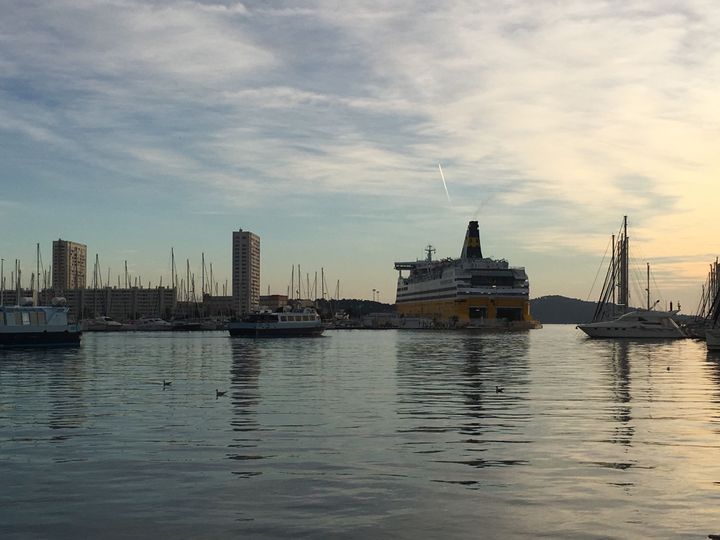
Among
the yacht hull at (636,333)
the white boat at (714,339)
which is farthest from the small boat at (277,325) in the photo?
the white boat at (714,339)

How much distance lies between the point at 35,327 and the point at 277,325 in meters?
43.8

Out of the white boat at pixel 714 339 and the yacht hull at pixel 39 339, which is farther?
the yacht hull at pixel 39 339

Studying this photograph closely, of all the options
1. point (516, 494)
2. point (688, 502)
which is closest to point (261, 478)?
point (516, 494)

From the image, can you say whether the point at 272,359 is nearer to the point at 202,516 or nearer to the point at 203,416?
the point at 203,416

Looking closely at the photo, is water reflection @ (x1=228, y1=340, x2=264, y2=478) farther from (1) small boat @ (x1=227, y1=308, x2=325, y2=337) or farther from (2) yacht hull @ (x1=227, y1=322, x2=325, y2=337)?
(1) small boat @ (x1=227, y1=308, x2=325, y2=337)

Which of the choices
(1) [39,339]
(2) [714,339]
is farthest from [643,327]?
(1) [39,339]

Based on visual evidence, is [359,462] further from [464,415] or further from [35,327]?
[35,327]

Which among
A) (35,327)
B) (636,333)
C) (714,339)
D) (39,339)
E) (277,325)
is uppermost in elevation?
(35,327)

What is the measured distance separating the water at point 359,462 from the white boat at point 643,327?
3137 inches

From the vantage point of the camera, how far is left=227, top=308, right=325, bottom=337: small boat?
122 m

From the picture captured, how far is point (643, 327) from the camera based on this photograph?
115438mm

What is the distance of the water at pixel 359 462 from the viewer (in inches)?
538

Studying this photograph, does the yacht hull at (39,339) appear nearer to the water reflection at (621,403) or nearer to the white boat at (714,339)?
A: the water reflection at (621,403)

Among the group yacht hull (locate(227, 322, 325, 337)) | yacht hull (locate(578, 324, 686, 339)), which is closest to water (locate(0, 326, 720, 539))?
yacht hull (locate(578, 324, 686, 339))
